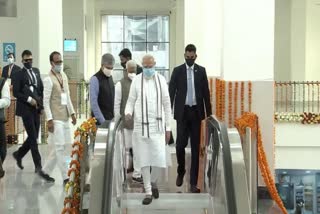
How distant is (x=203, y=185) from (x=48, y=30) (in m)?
7.70

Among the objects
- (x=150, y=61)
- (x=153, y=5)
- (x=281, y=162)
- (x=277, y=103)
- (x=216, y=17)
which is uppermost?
(x=153, y=5)

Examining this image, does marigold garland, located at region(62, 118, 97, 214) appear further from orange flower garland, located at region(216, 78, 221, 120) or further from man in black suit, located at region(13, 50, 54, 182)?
orange flower garland, located at region(216, 78, 221, 120)

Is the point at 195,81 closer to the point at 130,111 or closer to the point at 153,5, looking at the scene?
the point at 130,111

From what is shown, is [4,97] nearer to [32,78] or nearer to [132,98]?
[32,78]

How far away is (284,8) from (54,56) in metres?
18.8

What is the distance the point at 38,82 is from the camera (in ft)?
32.4

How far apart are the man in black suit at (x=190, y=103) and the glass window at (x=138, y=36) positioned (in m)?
23.7

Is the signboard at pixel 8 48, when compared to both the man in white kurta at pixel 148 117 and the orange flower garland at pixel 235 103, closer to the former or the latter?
the orange flower garland at pixel 235 103

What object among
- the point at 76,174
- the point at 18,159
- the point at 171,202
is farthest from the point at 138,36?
the point at 76,174

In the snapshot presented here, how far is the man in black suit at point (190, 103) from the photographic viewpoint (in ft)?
29.1

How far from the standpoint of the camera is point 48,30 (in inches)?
603

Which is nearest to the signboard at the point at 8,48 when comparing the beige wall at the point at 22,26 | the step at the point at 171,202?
the beige wall at the point at 22,26

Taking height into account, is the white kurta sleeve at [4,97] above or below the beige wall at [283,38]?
below

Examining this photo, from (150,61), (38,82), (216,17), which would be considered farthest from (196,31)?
(150,61)
